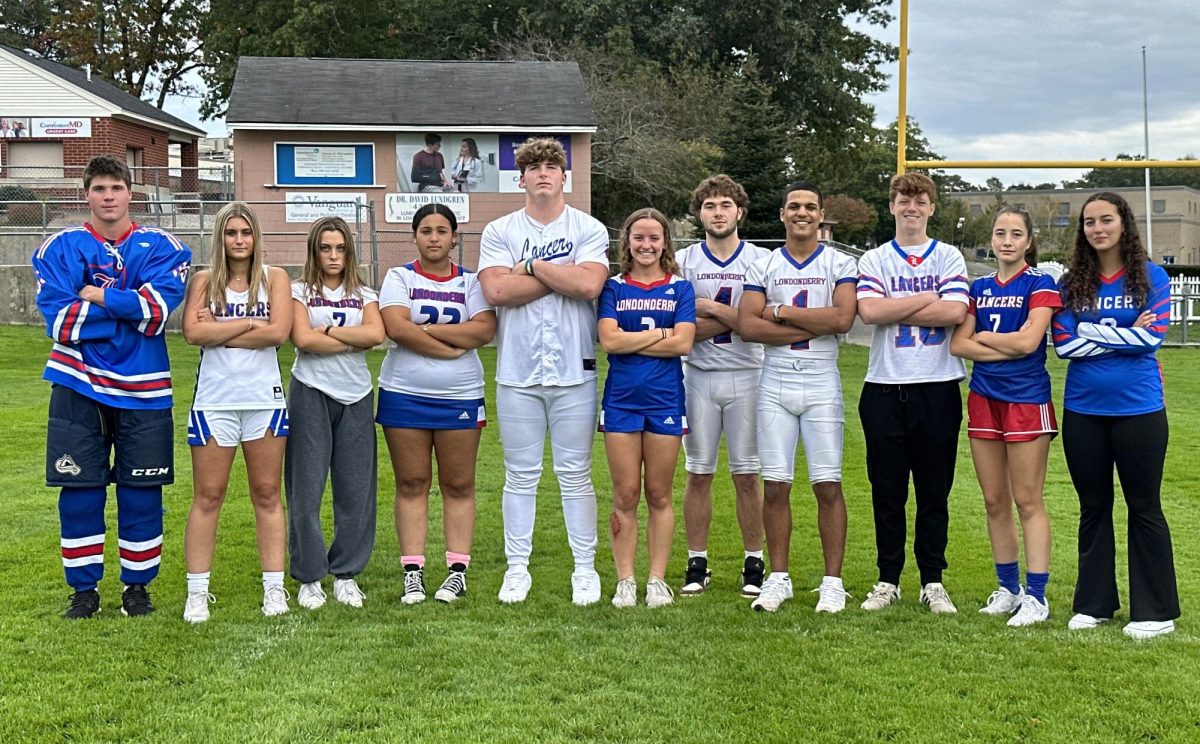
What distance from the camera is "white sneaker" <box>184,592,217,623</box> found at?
5191 millimetres

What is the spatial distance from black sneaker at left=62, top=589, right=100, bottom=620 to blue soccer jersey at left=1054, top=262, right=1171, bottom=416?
4369 mm

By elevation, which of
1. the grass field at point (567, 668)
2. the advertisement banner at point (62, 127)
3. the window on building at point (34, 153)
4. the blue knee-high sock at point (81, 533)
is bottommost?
the grass field at point (567, 668)

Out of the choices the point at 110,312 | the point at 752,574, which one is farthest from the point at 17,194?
the point at 752,574

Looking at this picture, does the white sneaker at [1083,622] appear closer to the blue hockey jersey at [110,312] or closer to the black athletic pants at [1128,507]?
the black athletic pants at [1128,507]

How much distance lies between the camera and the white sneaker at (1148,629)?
4945 mm

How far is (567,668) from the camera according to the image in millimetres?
4555

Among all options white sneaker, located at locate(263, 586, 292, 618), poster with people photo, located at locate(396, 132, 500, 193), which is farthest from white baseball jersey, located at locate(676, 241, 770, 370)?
poster with people photo, located at locate(396, 132, 500, 193)

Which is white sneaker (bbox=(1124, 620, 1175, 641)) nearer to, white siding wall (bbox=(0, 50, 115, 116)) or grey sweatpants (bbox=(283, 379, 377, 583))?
grey sweatpants (bbox=(283, 379, 377, 583))

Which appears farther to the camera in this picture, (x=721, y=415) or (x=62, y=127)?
(x=62, y=127)

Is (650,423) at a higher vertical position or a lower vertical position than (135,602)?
higher

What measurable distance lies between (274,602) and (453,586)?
0.85 meters

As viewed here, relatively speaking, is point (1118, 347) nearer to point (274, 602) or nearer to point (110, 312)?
point (274, 602)

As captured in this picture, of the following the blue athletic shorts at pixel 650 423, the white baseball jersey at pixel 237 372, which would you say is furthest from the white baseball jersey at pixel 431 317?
the blue athletic shorts at pixel 650 423

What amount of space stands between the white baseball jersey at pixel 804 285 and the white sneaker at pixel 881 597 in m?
1.11
